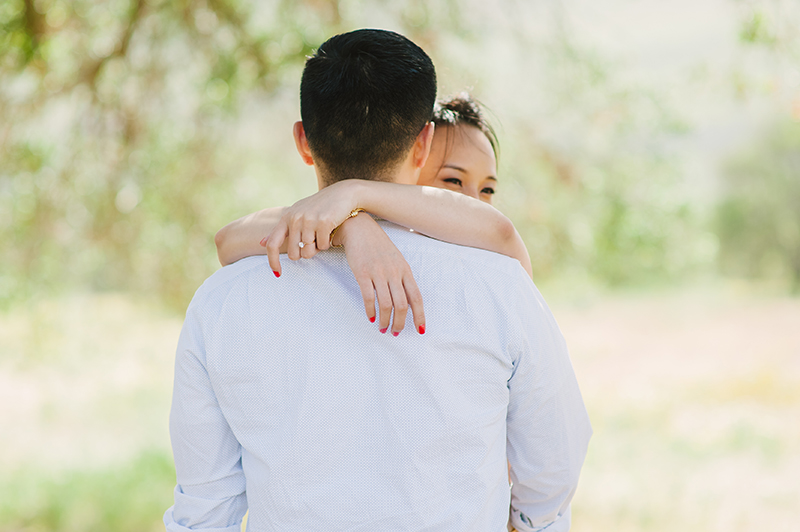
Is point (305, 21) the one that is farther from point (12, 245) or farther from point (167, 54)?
point (12, 245)

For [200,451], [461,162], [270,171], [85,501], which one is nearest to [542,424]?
[200,451]

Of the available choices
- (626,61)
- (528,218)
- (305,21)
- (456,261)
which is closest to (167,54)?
(305,21)

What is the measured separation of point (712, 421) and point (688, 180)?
9.99 ft

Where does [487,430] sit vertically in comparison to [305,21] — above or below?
below

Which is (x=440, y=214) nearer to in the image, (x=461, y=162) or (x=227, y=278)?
(x=227, y=278)

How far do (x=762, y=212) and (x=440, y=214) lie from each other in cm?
1904

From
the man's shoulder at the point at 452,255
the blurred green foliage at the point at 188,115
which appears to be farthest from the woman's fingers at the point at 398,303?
the blurred green foliage at the point at 188,115

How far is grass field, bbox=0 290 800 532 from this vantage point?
5.16 metres

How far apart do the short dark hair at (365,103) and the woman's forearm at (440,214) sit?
0.08 m

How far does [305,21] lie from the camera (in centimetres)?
438

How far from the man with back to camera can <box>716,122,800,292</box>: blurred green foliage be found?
1771 cm

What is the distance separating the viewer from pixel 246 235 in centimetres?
109

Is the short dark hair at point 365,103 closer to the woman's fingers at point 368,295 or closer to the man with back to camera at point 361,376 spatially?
the man with back to camera at point 361,376

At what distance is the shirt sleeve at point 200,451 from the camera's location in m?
1.03
